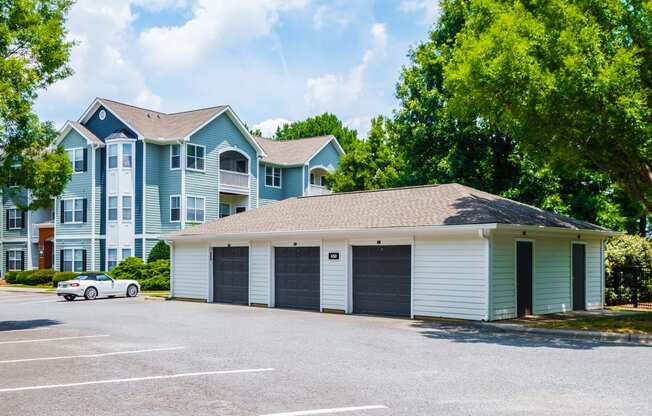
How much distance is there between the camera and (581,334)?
16.6m

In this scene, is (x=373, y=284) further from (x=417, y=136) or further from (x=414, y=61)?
(x=414, y=61)

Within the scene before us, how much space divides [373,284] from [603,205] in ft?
48.0

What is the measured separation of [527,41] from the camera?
54.6 feet

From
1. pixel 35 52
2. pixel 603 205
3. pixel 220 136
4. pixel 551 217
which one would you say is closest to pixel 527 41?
pixel 551 217

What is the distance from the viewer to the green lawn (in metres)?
16.9

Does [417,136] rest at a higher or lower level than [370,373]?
higher

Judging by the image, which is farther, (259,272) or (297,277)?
(259,272)

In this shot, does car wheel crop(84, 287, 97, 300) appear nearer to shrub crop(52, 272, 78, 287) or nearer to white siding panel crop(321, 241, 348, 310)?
shrub crop(52, 272, 78, 287)

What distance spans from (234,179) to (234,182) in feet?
0.68

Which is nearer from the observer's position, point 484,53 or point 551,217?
point 484,53

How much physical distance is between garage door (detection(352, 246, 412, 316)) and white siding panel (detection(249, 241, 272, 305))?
4.22m

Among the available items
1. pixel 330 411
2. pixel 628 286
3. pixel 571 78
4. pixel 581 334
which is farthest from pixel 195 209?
pixel 330 411

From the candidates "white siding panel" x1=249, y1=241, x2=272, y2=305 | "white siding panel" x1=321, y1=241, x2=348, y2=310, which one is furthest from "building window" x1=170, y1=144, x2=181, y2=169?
"white siding panel" x1=321, y1=241, x2=348, y2=310

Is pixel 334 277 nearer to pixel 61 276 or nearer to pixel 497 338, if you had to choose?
pixel 497 338
